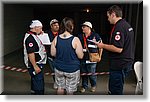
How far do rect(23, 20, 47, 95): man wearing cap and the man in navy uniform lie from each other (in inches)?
24.9

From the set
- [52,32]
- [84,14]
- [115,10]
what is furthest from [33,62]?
[115,10]

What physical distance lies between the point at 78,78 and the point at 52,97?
1.14ft

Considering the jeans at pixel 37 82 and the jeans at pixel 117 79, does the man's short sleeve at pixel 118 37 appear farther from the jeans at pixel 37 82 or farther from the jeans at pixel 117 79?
the jeans at pixel 37 82

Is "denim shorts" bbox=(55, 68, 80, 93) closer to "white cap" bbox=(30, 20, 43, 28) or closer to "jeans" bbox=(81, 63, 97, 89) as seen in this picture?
"jeans" bbox=(81, 63, 97, 89)

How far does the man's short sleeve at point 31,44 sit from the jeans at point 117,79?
33.4 inches

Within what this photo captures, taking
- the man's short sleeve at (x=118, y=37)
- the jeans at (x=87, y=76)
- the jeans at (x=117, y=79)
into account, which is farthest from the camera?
the jeans at (x=87, y=76)

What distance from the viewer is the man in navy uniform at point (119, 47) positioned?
2344mm

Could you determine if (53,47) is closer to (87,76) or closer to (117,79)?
(87,76)

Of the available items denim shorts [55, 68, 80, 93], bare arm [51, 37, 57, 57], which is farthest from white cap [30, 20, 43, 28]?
denim shorts [55, 68, 80, 93]

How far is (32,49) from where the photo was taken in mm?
2479

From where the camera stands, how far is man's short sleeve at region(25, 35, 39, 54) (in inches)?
97.3

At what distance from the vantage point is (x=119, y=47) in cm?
233

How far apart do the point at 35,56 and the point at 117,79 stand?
2.96 ft

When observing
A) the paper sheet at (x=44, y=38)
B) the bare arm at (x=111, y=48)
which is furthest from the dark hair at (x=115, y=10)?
the paper sheet at (x=44, y=38)
